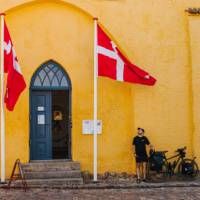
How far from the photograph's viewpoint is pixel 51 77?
46.6 ft

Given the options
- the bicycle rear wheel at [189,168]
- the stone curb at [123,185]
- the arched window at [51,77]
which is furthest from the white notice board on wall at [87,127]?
the bicycle rear wheel at [189,168]

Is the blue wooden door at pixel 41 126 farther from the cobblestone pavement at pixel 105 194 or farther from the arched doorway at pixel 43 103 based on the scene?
the cobblestone pavement at pixel 105 194

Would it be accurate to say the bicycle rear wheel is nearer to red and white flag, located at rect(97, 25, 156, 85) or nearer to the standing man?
the standing man

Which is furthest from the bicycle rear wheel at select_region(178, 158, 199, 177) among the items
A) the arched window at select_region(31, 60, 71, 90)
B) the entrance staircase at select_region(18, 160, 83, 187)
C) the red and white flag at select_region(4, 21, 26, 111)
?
the red and white flag at select_region(4, 21, 26, 111)

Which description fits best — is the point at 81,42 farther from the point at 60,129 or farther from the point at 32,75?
the point at 60,129

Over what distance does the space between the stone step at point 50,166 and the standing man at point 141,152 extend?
1.80 m

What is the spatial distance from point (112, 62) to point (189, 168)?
406cm

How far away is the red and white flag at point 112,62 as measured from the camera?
13.5m

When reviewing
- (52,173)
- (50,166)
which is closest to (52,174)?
(52,173)

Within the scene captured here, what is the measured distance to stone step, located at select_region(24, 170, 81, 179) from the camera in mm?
13406

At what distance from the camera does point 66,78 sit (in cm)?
1427

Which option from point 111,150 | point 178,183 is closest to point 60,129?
point 111,150

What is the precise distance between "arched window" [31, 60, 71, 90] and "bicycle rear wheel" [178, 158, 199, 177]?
4269mm

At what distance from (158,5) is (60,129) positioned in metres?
6.91
